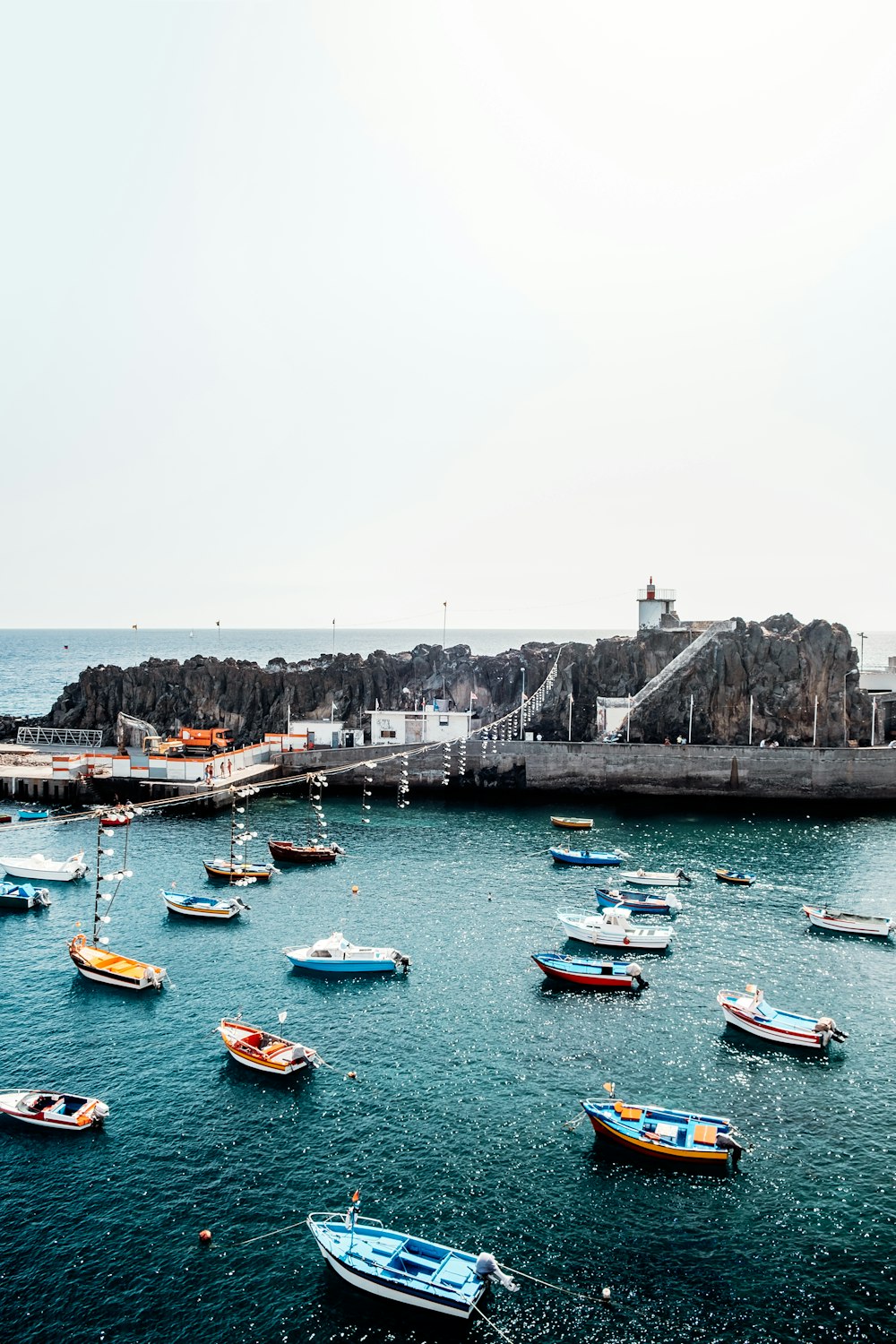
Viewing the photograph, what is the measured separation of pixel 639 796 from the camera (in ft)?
336

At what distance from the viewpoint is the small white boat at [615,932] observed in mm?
56469

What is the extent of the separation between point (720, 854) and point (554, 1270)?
5340cm

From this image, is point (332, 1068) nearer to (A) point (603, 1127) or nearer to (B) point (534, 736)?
(A) point (603, 1127)

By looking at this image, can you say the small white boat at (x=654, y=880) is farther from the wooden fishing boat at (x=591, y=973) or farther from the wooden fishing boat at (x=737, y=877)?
the wooden fishing boat at (x=591, y=973)

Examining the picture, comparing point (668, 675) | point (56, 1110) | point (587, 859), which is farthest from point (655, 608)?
point (56, 1110)

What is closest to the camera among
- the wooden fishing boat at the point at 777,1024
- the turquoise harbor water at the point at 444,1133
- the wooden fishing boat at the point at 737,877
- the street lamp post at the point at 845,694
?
the turquoise harbor water at the point at 444,1133

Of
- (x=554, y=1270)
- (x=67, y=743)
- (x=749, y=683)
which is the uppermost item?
(x=749, y=683)

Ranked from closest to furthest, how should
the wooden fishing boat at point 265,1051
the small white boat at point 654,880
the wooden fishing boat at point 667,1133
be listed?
the wooden fishing boat at point 667,1133
the wooden fishing boat at point 265,1051
the small white boat at point 654,880

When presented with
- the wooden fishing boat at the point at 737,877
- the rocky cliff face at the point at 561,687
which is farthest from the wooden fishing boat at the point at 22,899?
the rocky cliff face at the point at 561,687

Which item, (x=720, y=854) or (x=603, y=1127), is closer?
(x=603, y=1127)

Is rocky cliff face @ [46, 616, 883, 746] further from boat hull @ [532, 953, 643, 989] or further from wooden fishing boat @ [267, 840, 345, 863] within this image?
boat hull @ [532, 953, 643, 989]

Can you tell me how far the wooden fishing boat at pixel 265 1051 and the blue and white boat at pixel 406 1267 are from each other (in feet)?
35.3

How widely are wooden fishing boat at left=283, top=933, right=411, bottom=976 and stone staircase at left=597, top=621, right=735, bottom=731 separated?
63568mm

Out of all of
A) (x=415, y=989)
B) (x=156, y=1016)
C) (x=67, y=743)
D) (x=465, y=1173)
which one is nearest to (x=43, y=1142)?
(x=156, y=1016)
